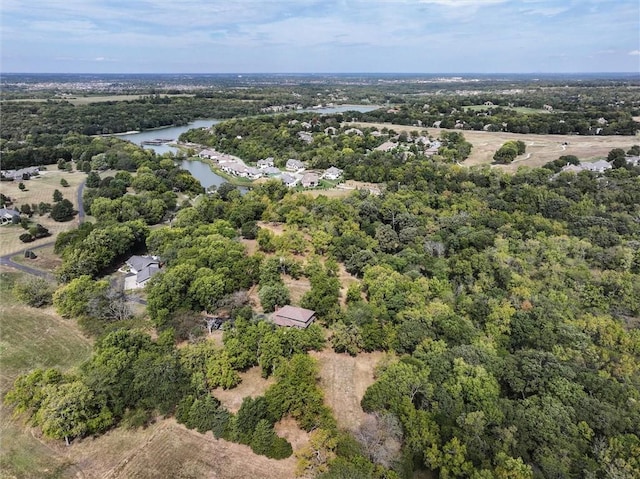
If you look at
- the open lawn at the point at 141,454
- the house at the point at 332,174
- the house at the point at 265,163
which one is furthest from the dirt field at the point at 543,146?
the open lawn at the point at 141,454

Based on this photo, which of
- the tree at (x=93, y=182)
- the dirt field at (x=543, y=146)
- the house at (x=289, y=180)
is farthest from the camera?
the dirt field at (x=543, y=146)

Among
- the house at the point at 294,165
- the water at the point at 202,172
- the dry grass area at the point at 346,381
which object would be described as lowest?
the dry grass area at the point at 346,381

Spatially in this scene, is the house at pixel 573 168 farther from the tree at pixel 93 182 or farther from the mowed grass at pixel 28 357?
the tree at pixel 93 182

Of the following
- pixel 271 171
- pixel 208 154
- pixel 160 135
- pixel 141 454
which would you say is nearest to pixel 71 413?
pixel 141 454

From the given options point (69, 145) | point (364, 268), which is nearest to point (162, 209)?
point (364, 268)

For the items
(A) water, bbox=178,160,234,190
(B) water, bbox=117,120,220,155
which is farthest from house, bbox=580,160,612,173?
(B) water, bbox=117,120,220,155

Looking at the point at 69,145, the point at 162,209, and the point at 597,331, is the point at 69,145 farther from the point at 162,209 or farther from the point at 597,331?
the point at 597,331

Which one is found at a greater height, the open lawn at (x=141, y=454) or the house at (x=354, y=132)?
the house at (x=354, y=132)
